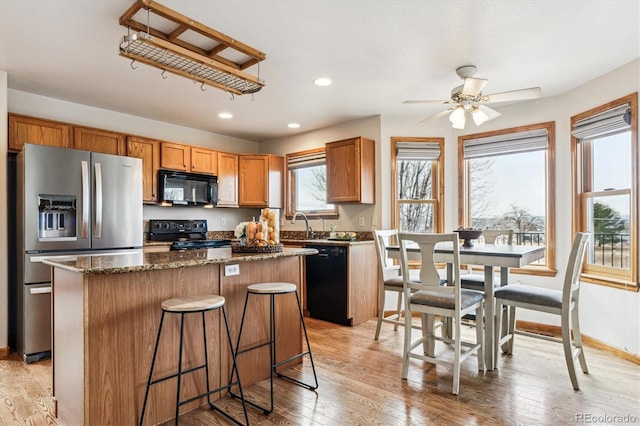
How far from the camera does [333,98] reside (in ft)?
12.8

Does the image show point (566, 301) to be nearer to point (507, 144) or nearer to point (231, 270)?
point (507, 144)

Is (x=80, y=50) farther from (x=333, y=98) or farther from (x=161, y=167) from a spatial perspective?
(x=333, y=98)

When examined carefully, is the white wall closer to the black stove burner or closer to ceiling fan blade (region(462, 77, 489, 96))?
the black stove burner

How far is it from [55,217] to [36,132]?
89 centimetres

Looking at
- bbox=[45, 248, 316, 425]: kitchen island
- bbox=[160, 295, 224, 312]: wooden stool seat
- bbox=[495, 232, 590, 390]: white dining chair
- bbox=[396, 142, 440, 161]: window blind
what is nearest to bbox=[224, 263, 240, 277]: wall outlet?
bbox=[45, 248, 316, 425]: kitchen island

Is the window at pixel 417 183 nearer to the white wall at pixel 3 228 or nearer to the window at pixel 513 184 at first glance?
→ the window at pixel 513 184

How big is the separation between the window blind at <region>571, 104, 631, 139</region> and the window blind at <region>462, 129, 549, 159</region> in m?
0.34

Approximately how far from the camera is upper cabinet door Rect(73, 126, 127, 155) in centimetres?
377

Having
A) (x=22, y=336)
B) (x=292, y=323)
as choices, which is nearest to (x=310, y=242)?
(x=292, y=323)

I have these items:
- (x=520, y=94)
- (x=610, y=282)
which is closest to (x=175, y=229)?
(x=520, y=94)

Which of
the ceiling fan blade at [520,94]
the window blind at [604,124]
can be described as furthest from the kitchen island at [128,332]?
the window blind at [604,124]

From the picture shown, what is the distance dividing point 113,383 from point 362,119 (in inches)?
149

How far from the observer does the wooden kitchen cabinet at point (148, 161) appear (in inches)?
165

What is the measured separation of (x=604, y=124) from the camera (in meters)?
3.29
